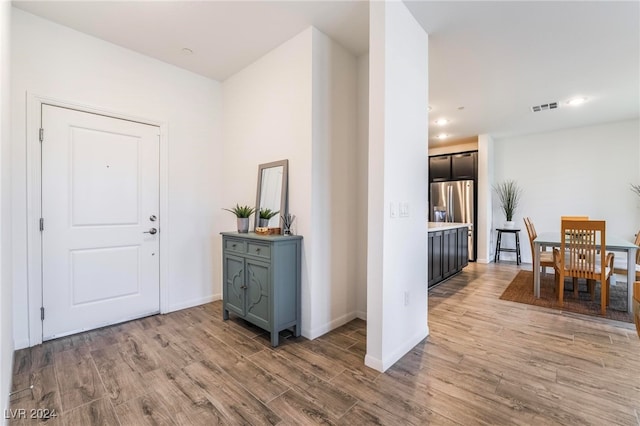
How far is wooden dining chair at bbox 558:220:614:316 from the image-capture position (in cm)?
317

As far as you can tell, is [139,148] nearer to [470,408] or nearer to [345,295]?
[345,295]

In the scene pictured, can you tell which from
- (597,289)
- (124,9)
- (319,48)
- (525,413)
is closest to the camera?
(525,413)

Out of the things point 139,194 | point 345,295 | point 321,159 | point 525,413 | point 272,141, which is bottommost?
point 525,413

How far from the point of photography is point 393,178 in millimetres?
2156

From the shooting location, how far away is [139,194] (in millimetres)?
3039

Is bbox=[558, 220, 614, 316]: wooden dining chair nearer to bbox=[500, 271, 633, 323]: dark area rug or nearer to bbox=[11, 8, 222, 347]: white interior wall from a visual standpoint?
bbox=[500, 271, 633, 323]: dark area rug

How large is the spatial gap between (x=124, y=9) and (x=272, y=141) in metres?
1.59

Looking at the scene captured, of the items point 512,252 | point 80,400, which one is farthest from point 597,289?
point 80,400

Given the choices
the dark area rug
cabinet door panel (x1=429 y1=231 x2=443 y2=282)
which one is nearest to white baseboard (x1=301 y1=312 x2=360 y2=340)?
cabinet door panel (x1=429 y1=231 x2=443 y2=282)

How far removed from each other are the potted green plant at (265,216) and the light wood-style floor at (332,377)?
104cm

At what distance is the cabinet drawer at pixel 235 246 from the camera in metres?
2.77

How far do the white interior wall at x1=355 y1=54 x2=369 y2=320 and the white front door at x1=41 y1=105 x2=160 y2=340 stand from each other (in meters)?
2.21

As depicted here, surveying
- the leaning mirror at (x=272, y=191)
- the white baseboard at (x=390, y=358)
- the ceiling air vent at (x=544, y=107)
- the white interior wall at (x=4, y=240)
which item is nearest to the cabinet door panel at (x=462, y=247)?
the ceiling air vent at (x=544, y=107)

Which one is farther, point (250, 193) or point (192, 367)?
point (250, 193)
